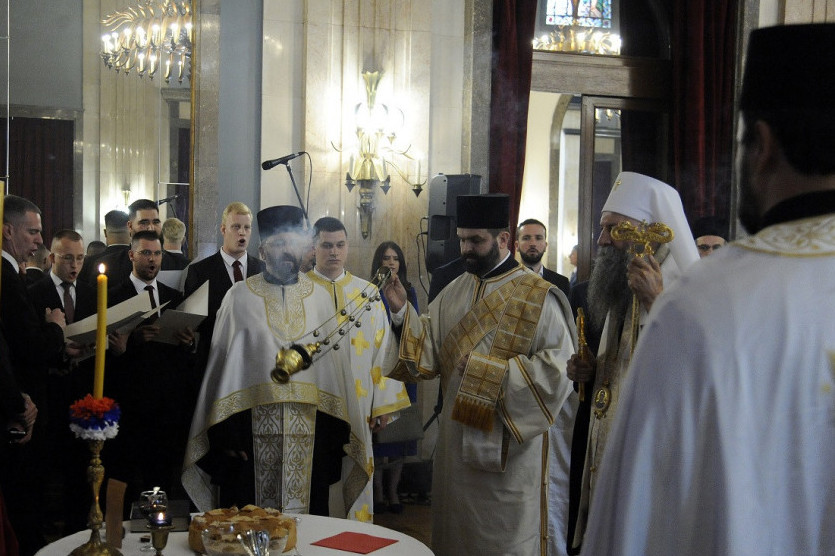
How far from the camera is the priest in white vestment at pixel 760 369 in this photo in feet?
4.50

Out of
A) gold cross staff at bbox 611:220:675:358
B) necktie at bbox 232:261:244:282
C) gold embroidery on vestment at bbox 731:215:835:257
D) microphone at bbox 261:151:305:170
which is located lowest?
necktie at bbox 232:261:244:282

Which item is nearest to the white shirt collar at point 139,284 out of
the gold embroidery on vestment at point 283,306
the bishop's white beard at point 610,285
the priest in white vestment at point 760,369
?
the gold embroidery on vestment at point 283,306

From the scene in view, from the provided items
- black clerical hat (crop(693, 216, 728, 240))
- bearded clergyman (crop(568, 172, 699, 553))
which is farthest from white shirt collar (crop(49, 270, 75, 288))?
black clerical hat (crop(693, 216, 728, 240))

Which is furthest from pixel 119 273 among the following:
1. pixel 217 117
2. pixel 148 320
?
pixel 217 117

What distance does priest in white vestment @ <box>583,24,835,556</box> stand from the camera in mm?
1371

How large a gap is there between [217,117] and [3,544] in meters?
4.18

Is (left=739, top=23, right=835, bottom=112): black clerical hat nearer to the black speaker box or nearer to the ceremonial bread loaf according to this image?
the ceremonial bread loaf

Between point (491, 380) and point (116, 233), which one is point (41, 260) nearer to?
point (116, 233)

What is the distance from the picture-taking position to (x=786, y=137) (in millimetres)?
1403

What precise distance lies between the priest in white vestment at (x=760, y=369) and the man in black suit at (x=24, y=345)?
3.71 meters

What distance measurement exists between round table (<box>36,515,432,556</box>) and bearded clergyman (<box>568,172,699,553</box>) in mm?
925

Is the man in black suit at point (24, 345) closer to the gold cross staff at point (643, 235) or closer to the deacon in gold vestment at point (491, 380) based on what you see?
the deacon in gold vestment at point (491, 380)

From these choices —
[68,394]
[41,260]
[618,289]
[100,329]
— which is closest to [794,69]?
[100,329]

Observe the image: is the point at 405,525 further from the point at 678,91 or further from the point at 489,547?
the point at 678,91
